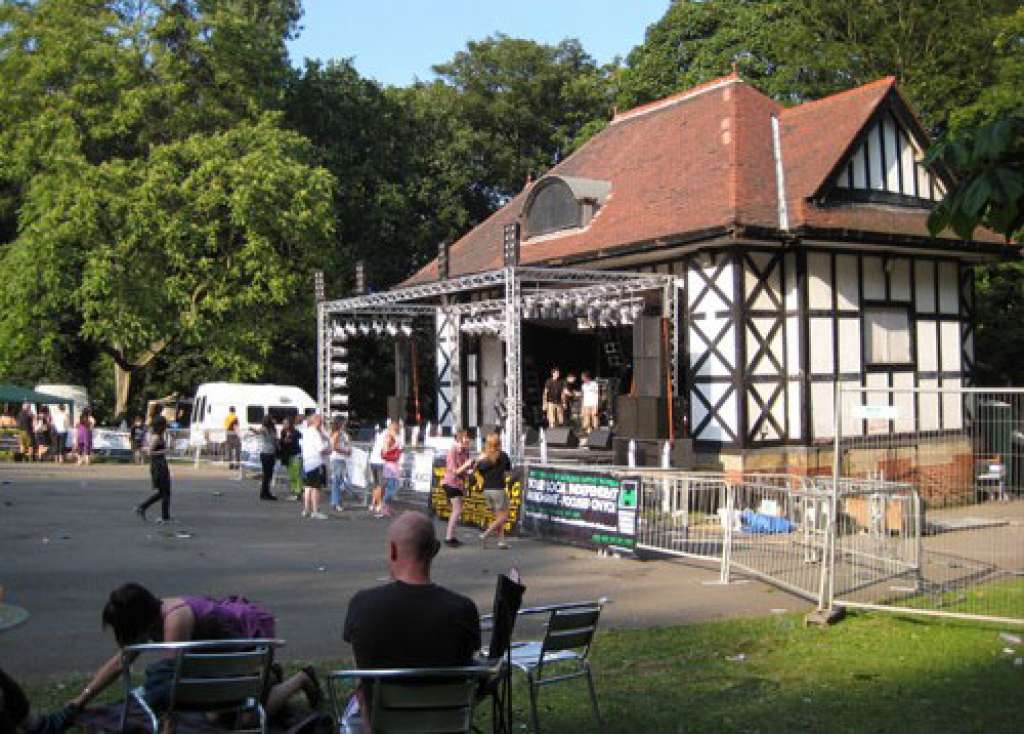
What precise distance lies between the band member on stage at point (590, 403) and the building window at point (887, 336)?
5.81 m

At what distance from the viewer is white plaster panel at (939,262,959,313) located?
22.8 metres

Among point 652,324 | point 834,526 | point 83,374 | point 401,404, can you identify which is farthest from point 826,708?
point 83,374

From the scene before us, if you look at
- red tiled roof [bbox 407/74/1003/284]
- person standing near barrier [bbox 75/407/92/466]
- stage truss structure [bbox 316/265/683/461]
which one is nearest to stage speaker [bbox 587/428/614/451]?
stage truss structure [bbox 316/265/683/461]

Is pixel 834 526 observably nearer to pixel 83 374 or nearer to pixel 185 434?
pixel 185 434

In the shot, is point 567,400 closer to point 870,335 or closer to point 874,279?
point 870,335

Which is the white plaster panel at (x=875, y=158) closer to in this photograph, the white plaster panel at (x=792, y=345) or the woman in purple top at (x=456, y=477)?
the white plaster panel at (x=792, y=345)

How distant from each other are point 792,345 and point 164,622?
16.3m

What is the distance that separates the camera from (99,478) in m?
24.6

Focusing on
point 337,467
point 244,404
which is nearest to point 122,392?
point 244,404

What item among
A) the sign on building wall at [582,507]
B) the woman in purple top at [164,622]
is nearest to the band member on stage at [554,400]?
the sign on building wall at [582,507]

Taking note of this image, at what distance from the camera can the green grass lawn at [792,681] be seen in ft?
21.8

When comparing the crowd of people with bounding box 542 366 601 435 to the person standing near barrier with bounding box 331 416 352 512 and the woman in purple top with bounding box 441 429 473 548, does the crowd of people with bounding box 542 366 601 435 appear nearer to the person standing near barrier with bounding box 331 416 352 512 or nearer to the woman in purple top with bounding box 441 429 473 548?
the person standing near barrier with bounding box 331 416 352 512

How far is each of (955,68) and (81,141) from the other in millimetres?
25813

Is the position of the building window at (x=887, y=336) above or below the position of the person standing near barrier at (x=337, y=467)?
above
